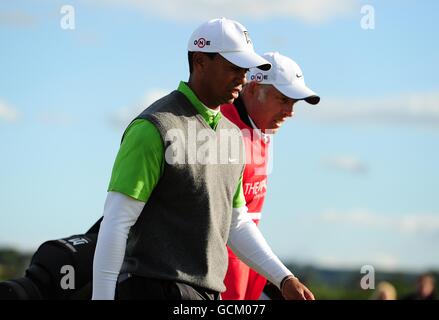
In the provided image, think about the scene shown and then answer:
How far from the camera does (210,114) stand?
5539 millimetres

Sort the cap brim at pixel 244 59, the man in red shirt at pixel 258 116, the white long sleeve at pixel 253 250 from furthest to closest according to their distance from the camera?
the man in red shirt at pixel 258 116
the white long sleeve at pixel 253 250
the cap brim at pixel 244 59

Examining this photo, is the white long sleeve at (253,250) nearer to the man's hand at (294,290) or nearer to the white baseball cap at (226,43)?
the man's hand at (294,290)

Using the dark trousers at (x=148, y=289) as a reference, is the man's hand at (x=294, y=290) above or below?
below

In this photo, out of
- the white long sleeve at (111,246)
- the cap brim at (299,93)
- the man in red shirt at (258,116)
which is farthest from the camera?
the cap brim at (299,93)

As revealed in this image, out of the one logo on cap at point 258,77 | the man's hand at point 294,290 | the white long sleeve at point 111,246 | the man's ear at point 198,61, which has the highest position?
the man's ear at point 198,61

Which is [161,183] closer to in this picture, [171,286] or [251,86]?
[171,286]

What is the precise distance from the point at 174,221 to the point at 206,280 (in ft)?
1.14

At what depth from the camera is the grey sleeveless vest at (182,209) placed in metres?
5.22

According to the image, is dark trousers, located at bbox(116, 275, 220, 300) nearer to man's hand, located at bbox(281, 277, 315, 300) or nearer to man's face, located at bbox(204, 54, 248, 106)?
man's hand, located at bbox(281, 277, 315, 300)

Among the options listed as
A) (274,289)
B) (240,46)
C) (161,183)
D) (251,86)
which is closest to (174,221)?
(161,183)

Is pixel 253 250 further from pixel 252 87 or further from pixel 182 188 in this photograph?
pixel 252 87

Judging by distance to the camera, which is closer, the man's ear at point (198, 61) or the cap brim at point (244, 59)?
the cap brim at point (244, 59)

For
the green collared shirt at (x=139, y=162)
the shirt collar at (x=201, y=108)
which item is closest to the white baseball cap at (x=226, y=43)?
the shirt collar at (x=201, y=108)

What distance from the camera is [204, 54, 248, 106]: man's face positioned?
5516mm
